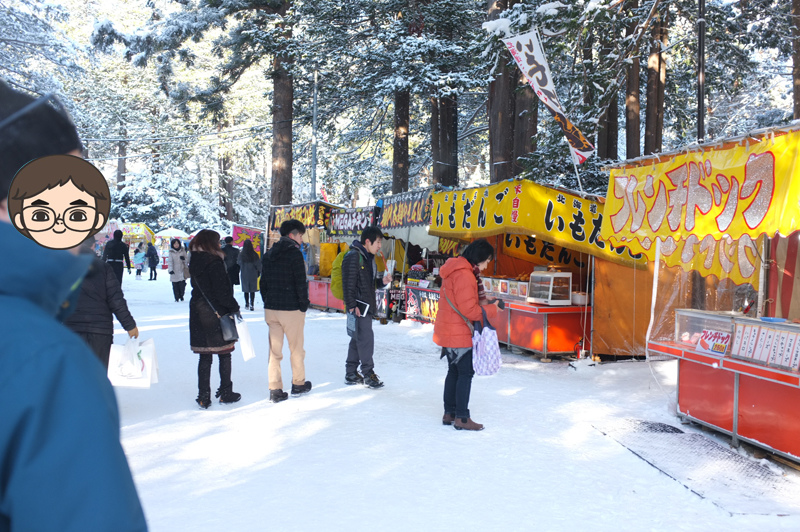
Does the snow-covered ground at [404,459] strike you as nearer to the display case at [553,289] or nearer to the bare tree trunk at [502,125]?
the display case at [553,289]

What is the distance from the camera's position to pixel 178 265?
17.6 metres

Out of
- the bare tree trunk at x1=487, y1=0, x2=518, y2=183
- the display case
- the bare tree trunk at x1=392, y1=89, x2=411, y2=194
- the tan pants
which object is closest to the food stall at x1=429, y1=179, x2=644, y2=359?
the display case

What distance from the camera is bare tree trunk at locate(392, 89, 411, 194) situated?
21219 millimetres

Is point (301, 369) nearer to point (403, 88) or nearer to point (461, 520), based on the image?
point (461, 520)

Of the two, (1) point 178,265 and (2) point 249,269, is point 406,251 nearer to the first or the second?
(2) point 249,269

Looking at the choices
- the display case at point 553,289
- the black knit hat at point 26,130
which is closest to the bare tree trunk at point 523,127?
the display case at point 553,289

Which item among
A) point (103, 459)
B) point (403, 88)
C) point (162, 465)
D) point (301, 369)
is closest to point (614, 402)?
point (301, 369)

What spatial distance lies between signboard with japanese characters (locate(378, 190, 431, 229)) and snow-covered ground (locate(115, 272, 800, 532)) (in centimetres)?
477

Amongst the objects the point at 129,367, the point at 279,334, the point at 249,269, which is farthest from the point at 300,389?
the point at 249,269

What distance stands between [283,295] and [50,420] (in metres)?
6.32

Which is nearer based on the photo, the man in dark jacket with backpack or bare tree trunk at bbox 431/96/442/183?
the man in dark jacket with backpack

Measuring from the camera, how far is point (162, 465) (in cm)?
516

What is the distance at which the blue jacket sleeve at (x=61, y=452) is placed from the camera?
2.81 feet

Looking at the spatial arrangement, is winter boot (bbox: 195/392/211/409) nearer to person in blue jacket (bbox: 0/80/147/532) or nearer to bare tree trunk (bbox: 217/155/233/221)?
person in blue jacket (bbox: 0/80/147/532)
